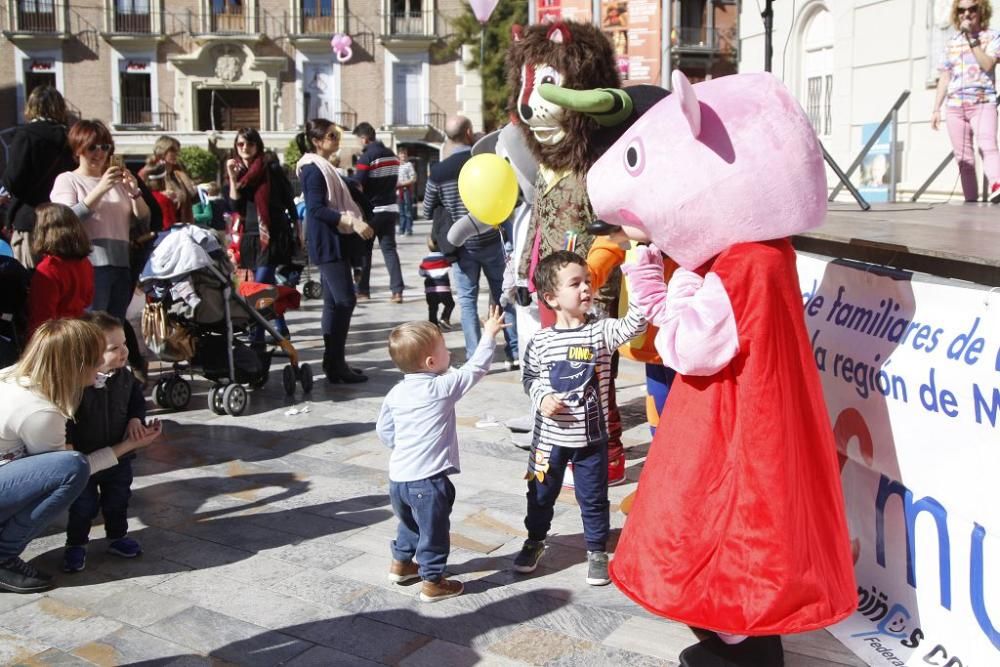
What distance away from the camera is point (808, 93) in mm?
14188

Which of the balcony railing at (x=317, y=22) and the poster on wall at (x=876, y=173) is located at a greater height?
the balcony railing at (x=317, y=22)

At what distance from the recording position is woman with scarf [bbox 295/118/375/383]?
684 centimetres

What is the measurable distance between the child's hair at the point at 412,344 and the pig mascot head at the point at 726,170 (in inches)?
36.5

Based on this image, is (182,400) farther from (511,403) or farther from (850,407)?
(850,407)

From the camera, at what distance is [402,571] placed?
3.80 m

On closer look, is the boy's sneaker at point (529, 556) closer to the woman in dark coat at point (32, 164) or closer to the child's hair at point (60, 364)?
the child's hair at point (60, 364)

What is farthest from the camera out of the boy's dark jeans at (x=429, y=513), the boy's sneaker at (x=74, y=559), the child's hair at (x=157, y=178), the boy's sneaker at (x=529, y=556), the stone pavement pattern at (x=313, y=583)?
the child's hair at (x=157, y=178)

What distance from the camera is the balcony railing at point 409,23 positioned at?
40406 millimetres

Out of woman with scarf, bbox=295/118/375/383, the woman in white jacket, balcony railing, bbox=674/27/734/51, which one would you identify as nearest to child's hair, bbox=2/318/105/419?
the woman in white jacket

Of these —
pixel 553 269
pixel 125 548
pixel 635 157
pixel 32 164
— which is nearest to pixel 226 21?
pixel 32 164

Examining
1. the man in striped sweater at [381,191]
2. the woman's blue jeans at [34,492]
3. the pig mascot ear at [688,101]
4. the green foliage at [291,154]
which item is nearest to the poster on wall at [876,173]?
the man in striped sweater at [381,191]

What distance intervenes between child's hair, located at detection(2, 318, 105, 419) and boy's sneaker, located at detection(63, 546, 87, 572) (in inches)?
21.7

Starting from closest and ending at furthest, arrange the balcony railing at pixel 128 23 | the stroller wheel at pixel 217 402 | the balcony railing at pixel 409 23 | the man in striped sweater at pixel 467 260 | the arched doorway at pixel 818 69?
the stroller wheel at pixel 217 402, the man in striped sweater at pixel 467 260, the arched doorway at pixel 818 69, the balcony railing at pixel 128 23, the balcony railing at pixel 409 23

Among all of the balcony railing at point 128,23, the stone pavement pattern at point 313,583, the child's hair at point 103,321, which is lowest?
the stone pavement pattern at point 313,583
